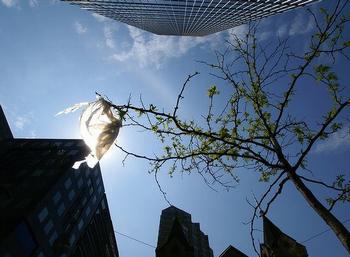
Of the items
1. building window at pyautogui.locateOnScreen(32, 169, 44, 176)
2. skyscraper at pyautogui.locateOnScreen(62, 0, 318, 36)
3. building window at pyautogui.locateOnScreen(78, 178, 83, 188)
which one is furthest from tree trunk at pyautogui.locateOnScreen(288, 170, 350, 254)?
building window at pyautogui.locateOnScreen(78, 178, 83, 188)

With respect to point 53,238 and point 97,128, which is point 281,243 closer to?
point 97,128

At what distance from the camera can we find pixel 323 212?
→ 25.0ft

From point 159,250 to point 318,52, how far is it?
15.5 m

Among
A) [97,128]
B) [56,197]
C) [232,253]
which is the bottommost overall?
[97,128]

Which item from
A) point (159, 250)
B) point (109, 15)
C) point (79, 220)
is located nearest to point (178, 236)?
point (159, 250)

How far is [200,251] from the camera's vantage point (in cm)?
6281

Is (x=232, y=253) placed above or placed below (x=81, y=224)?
below

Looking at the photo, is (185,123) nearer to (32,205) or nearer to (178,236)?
(178,236)

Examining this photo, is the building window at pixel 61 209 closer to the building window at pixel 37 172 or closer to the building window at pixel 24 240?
the building window at pixel 37 172

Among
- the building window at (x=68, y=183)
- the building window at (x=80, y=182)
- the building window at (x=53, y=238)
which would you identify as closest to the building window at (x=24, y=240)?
the building window at (x=53, y=238)

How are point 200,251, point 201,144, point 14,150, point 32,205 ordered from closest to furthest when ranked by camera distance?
point 201,144, point 32,205, point 14,150, point 200,251

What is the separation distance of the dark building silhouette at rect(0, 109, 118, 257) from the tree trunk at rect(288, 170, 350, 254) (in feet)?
107

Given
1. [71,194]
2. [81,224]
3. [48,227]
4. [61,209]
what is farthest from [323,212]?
[81,224]

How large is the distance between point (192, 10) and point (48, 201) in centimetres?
2970
